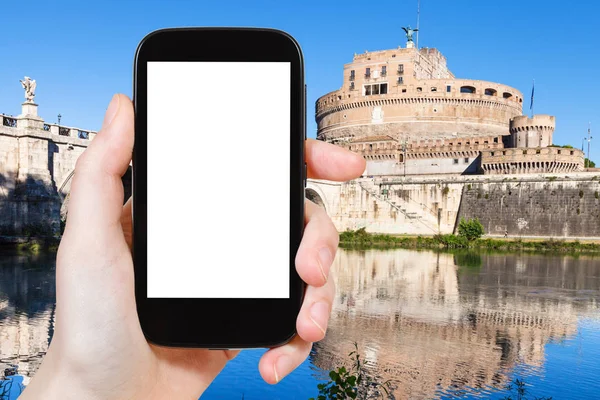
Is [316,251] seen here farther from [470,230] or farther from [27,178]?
[470,230]

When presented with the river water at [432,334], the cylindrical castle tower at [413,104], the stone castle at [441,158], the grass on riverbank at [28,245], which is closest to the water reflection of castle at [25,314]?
the river water at [432,334]

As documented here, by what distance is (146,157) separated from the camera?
2.03 metres

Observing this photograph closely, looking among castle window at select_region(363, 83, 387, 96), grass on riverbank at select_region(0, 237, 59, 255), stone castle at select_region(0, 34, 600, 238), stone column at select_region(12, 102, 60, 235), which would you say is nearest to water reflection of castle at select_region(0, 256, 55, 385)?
grass on riverbank at select_region(0, 237, 59, 255)

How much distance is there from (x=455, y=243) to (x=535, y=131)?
20915 millimetres

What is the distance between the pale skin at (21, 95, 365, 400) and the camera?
1.81 meters

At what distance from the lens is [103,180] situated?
181cm

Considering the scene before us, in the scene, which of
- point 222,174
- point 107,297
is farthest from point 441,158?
point 107,297

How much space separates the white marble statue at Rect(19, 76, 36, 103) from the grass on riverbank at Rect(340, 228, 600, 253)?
23137 mm

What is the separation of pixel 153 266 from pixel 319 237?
0.65m

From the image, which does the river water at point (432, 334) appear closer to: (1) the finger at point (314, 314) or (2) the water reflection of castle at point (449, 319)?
(2) the water reflection of castle at point (449, 319)

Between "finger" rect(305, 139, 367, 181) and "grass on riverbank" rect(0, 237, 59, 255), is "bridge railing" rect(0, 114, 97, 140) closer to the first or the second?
"grass on riverbank" rect(0, 237, 59, 255)

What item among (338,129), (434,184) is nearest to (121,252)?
(434,184)

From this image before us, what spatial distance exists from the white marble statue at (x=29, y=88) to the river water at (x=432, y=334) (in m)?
8.81

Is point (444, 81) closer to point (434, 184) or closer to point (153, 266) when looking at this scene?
point (434, 184)
